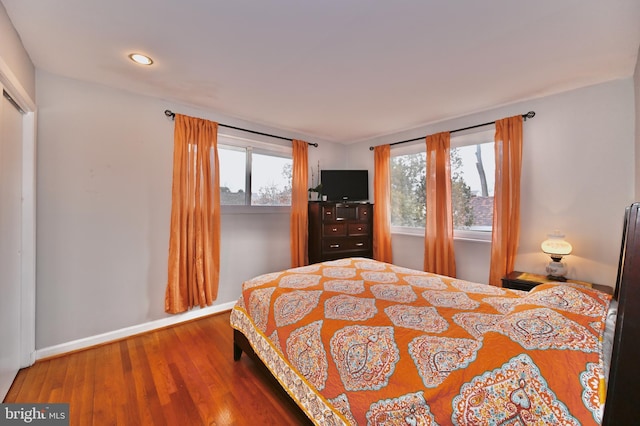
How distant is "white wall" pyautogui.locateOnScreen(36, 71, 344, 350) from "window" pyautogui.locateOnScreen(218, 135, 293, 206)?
655mm

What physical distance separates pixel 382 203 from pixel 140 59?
325cm

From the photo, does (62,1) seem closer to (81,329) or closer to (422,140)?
(81,329)

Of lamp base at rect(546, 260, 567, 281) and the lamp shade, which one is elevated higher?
the lamp shade

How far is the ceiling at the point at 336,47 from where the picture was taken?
1.49 metres

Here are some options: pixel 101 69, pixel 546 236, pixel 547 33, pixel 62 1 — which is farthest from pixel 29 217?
pixel 546 236

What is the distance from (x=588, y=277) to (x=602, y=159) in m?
1.10

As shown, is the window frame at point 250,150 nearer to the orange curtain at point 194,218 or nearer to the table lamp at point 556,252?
the orange curtain at point 194,218

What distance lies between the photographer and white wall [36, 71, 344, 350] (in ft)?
7.20

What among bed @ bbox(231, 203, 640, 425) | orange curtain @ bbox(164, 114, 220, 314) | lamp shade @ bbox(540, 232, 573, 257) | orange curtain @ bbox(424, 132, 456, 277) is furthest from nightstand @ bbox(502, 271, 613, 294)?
orange curtain @ bbox(164, 114, 220, 314)

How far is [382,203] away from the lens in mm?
3971

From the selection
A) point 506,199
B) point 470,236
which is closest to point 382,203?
point 470,236

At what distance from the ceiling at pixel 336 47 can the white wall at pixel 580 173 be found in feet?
0.66

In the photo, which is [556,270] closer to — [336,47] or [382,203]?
[382,203]

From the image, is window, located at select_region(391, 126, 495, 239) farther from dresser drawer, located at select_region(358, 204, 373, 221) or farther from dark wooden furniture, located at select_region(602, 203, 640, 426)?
dark wooden furniture, located at select_region(602, 203, 640, 426)
